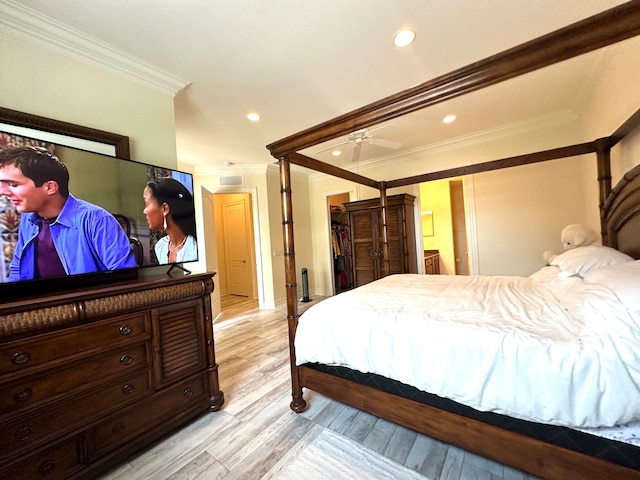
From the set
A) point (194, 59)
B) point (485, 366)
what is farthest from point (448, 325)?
point (194, 59)

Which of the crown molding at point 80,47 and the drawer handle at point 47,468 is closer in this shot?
the drawer handle at point 47,468

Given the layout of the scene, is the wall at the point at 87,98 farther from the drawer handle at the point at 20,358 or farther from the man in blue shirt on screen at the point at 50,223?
the drawer handle at the point at 20,358

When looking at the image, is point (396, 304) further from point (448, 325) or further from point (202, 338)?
point (202, 338)

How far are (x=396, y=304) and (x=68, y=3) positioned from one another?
103 inches

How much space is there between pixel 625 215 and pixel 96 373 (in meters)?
3.57

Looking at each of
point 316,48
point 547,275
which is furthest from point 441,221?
point 316,48

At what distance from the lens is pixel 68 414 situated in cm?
120

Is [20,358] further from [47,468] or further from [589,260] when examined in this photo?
[589,260]

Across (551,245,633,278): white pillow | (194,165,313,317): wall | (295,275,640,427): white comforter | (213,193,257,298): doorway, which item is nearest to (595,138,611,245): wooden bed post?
(551,245,633,278): white pillow

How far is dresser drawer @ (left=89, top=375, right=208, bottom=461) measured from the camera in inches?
51.1

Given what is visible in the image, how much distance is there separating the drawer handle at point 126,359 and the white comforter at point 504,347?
999 millimetres

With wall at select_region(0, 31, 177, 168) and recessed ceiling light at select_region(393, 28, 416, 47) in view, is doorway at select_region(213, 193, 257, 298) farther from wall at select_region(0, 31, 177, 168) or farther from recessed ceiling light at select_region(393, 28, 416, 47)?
recessed ceiling light at select_region(393, 28, 416, 47)

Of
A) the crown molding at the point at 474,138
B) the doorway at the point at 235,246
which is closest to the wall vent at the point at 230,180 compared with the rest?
the doorway at the point at 235,246

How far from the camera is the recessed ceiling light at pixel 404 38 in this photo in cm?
169
